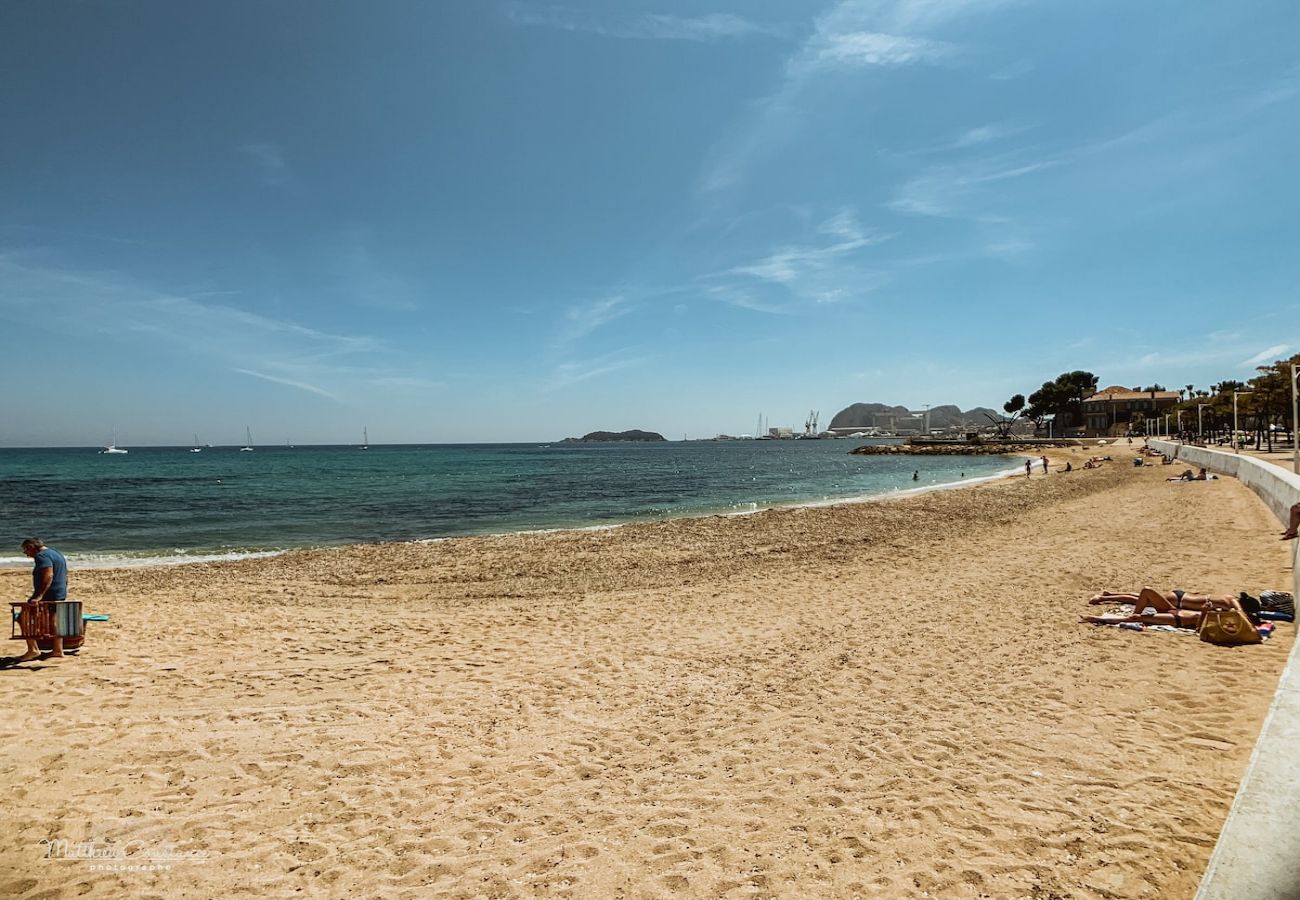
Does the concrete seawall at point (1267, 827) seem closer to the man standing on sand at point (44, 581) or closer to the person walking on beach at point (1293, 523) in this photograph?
the man standing on sand at point (44, 581)

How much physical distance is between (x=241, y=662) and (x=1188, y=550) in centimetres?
1859

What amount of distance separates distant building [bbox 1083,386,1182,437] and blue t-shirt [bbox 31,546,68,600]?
13779 cm

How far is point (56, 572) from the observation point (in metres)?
8.31

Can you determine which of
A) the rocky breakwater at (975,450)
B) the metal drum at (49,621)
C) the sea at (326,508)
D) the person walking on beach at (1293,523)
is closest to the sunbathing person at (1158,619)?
the person walking on beach at (1293,523)

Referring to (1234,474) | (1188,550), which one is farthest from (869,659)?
(1234,474)

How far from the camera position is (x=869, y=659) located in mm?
7910

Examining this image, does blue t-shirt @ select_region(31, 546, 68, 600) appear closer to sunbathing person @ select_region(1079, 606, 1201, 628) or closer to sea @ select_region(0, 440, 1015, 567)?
sea @ select_region(0, 440, 1015, 567)

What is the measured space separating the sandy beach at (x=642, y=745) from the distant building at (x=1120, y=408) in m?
129

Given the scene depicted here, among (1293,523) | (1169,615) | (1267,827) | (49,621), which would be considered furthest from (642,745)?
(1293,523)

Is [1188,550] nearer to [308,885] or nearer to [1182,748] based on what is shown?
[1182,748]

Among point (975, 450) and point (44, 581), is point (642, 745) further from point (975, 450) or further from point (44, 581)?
point (975, 450)

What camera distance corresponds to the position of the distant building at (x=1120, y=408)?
113 metres

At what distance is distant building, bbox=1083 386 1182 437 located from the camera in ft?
372

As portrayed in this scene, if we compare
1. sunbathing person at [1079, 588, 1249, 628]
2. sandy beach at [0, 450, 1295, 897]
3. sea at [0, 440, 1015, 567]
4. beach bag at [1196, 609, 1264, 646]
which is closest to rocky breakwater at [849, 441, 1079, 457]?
sea at [0, 440, 1015, 567]
